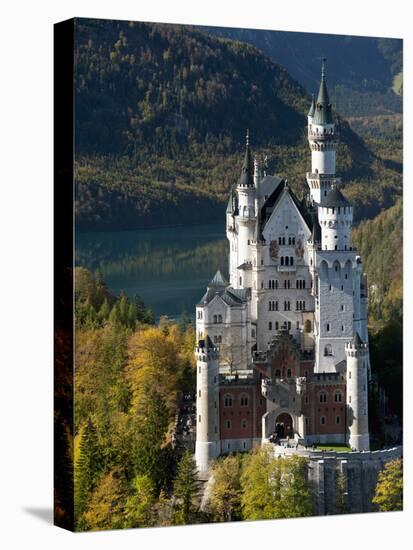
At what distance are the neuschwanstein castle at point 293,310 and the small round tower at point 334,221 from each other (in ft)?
0.06

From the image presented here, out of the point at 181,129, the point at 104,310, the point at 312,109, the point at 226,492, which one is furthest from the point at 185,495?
the point at 312,109

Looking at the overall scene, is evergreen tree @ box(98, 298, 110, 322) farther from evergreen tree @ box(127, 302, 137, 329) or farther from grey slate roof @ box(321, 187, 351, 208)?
grey slate roof @ box(321, 187, 351, 208)

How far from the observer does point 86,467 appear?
3416 centimetres

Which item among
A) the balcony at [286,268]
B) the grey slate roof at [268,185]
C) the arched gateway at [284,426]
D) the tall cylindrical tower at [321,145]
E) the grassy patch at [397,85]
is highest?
the grassy patch at [397,85]

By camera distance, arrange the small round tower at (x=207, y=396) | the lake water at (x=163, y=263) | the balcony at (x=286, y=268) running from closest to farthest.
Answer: the lake water at (x=163, y=263) → the small round tower at (x=207, y=396) → the balcony at (x=286, y=268)

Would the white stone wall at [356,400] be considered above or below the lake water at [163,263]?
below

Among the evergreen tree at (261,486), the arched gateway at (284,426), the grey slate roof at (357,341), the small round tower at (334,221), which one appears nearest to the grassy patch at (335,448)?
the arched gateway at (284,426)

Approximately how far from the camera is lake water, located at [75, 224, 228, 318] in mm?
35375

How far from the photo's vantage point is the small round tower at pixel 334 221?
123ft

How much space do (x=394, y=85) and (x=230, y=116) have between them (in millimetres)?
3547

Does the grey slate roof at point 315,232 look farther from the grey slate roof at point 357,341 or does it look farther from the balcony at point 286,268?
the grey slate roof at point 357,341

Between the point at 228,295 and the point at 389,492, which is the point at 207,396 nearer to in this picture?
the point at 228,295

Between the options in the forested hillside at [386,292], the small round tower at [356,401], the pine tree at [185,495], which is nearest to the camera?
the pine tree at [185,495]

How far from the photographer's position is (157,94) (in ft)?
118
